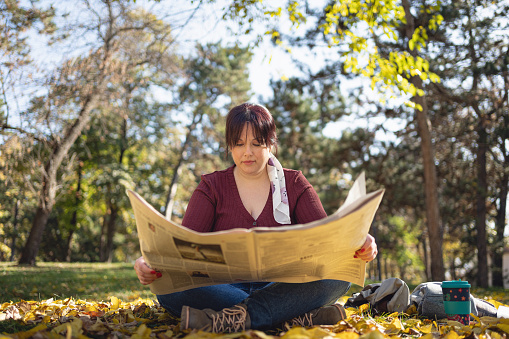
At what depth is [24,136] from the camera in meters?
7.25

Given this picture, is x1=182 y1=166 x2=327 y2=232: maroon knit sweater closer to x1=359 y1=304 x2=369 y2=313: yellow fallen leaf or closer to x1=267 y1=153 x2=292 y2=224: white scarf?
x1=267 y1=153 x2=292 y2=224: white scarf

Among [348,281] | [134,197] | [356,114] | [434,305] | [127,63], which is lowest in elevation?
[434,305]

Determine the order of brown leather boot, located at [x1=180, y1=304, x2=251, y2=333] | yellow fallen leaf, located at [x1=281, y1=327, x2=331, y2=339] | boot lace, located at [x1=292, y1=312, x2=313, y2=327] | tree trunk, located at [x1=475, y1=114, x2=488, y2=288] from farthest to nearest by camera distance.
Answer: tree trunk, located at [x1=475, y1=114, x2=488, y2=288]
boot lace, located at [x1=292, y1=312, x2=313, y2=327]
brown leather boot, located at [x1=180, y1=304, x2=251, y2=333]
yellow fallen leaf, located at [x1=281, y1=327, x2=331, y2=339]

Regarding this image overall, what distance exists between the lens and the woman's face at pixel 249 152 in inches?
79.0

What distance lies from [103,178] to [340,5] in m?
14.3

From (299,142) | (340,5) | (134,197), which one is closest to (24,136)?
(340,5)

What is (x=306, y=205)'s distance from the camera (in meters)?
2.08

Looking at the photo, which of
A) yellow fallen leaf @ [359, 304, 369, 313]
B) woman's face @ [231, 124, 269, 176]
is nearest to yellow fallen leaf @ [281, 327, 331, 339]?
woman's face @ [231, 124, 269, 176]

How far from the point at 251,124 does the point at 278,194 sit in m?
0.39

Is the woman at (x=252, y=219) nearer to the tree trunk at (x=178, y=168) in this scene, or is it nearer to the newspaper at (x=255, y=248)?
the newspaper at (x=255, y=248)

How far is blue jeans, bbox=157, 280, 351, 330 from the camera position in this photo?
1727 millimetres

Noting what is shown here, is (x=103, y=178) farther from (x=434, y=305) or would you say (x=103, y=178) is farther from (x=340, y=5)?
(x=434, y=305)

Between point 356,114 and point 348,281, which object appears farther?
point 356,114

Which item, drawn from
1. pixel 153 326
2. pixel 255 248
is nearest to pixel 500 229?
pixel 153 326
